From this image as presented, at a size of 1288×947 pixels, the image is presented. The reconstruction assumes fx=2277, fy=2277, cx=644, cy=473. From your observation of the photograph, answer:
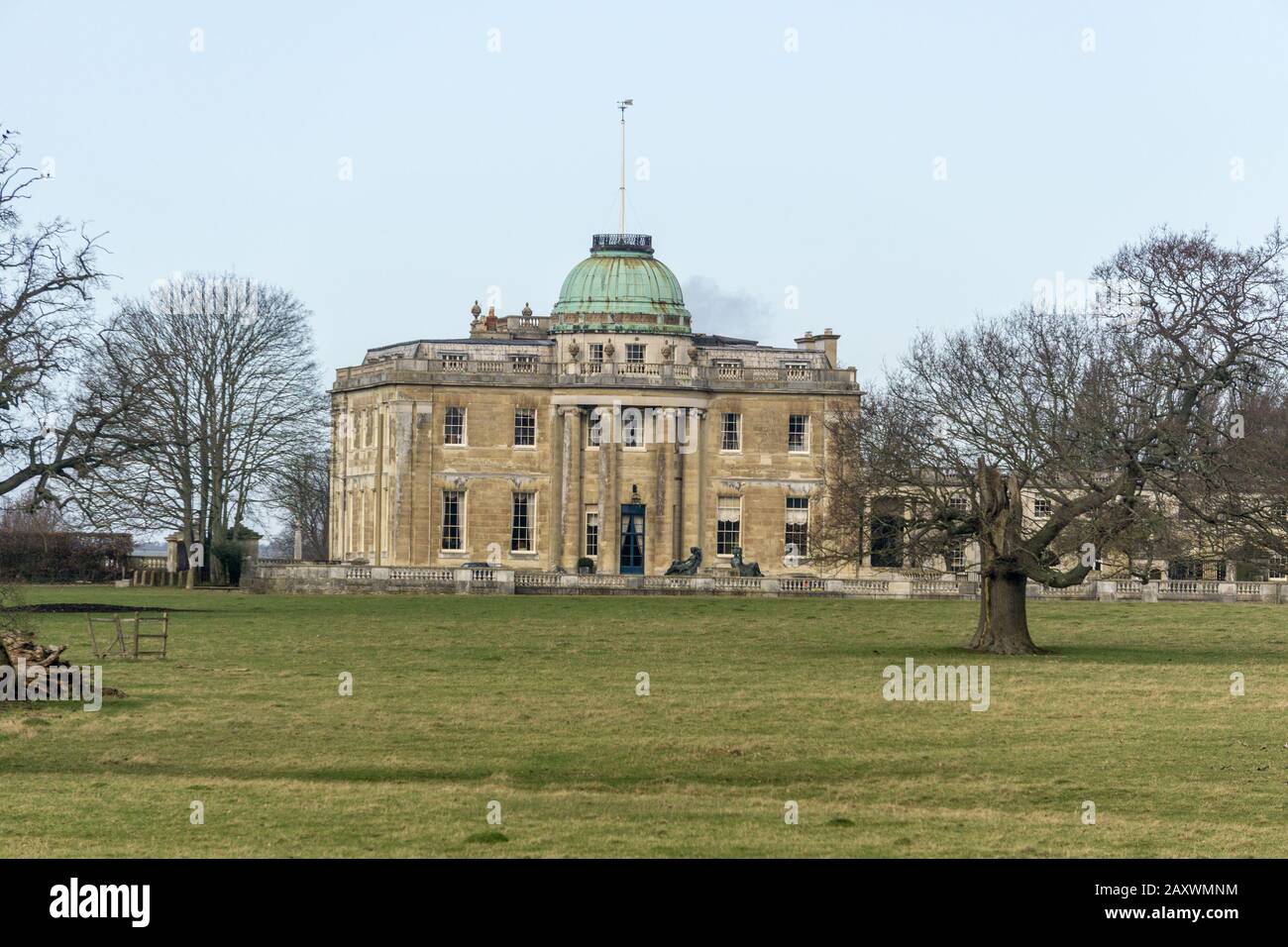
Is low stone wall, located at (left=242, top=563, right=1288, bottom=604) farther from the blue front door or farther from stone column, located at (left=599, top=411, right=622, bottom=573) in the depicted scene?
the blue front door

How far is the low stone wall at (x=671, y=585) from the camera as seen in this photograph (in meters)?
69.8

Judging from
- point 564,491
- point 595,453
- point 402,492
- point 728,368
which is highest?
point 728,368

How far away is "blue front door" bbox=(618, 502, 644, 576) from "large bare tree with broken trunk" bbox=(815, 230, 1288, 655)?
3560 centimetres

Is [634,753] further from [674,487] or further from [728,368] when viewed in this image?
[728,368]

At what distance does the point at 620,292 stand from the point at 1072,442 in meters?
44.9

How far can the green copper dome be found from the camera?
86375 millimetres

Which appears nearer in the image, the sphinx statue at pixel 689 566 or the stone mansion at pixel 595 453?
the sphinx statue at pixel 689 566

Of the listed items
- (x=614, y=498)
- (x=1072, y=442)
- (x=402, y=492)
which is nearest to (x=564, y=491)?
(x=614, y=498)

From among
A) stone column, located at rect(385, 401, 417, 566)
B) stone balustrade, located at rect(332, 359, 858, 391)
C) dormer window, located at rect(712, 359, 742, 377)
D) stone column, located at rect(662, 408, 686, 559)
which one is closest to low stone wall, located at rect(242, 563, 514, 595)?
stone column, located at rect(385, 401, 417, 566)

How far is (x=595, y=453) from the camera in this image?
3337 inches

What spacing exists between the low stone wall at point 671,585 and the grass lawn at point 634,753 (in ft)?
81.8

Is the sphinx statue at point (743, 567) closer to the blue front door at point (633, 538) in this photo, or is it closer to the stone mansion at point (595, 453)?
the stone mansion at point (595, 453)

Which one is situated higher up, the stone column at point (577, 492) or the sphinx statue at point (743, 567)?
the stone column at point (577, 492)

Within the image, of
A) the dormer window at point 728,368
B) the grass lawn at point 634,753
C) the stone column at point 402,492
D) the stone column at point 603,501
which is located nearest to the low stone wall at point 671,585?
the stone column at point 402,492
